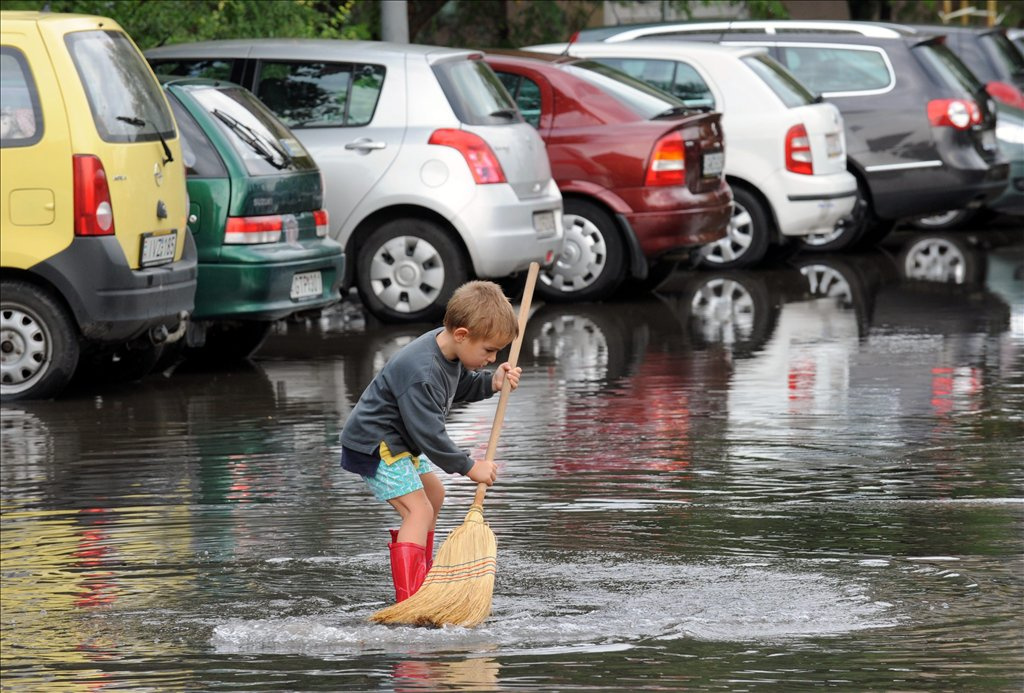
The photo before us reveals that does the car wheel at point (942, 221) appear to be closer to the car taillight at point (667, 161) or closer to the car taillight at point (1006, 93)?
the car taillight at point (1006, 93)

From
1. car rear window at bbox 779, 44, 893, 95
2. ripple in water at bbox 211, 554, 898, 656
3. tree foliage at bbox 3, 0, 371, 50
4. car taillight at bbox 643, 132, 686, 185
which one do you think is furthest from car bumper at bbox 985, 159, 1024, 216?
ripple in water at bbox 211, 554, 898, 656

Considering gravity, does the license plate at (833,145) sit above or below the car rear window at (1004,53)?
below

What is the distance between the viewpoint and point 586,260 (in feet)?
50.1

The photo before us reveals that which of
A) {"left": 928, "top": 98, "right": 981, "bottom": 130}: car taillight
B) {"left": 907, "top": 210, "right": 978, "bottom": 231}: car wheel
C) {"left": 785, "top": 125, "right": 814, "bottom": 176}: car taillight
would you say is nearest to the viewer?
{"left": 785, "top": 125, "right": 814, "bottom": 176}: car taillight

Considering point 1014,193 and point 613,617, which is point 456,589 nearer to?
point 613,617

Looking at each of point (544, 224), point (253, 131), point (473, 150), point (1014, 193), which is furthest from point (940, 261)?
point (253, 131)

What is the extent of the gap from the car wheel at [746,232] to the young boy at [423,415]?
10.6 meters

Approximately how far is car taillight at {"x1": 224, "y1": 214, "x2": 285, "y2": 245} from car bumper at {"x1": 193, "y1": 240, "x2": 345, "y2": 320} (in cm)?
4

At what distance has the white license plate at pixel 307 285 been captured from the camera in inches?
472

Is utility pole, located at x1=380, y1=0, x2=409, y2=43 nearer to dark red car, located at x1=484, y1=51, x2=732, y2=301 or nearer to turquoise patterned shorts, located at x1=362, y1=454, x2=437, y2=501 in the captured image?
dark red car, located at x1=484, y1=51, x2=732, y2=301

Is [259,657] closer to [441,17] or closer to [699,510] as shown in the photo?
[699,510]

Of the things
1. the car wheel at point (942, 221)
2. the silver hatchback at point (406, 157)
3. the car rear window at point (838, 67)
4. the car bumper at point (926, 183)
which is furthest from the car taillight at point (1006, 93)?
the silver hatchback at point (406, 157)

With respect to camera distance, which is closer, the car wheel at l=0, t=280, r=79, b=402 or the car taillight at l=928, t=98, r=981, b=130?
the car wheel at l=0, t=280, r=79, b=402

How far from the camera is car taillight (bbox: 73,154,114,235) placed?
34.2 ft
